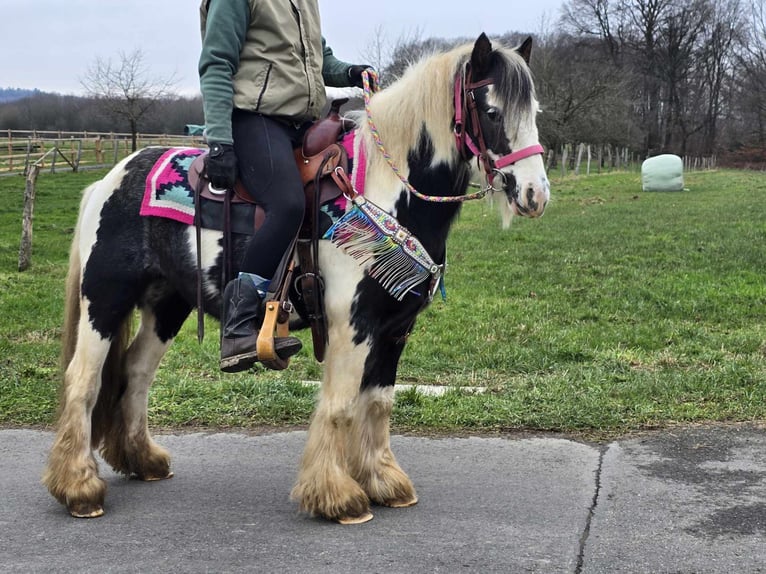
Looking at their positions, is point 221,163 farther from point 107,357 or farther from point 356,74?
point 107,357

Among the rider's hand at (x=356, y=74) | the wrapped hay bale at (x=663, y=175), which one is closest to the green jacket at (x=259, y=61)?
the rider's hand at (x=356, y=74)

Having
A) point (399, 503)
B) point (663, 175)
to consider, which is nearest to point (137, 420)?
point (399, 503)

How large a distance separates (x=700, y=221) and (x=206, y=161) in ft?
50.3

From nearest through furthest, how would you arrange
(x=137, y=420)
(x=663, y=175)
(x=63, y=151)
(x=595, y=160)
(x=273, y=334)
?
(x=273, y=334) → (x=137, y=420) → (x=663, y=175) → (x=63, y=151) → (x=595, y=160)

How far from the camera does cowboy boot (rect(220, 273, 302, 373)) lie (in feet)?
12.3

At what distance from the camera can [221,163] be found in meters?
3.80

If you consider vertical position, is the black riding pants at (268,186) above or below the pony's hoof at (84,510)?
above

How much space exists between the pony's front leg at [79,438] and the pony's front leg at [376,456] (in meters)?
1.27

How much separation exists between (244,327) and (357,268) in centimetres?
59

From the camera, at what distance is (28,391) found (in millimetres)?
5930

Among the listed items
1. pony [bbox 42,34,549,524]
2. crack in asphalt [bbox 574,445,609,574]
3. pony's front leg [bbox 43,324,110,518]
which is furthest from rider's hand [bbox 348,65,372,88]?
crack in asphalt [bbox 574,445,609,574]

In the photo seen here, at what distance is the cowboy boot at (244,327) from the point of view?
3.75 meters

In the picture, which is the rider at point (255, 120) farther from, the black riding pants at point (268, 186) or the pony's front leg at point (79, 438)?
the pony's front leg at point (79, 438)

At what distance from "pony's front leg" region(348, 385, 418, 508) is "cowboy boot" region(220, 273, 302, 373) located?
0.51 meters
